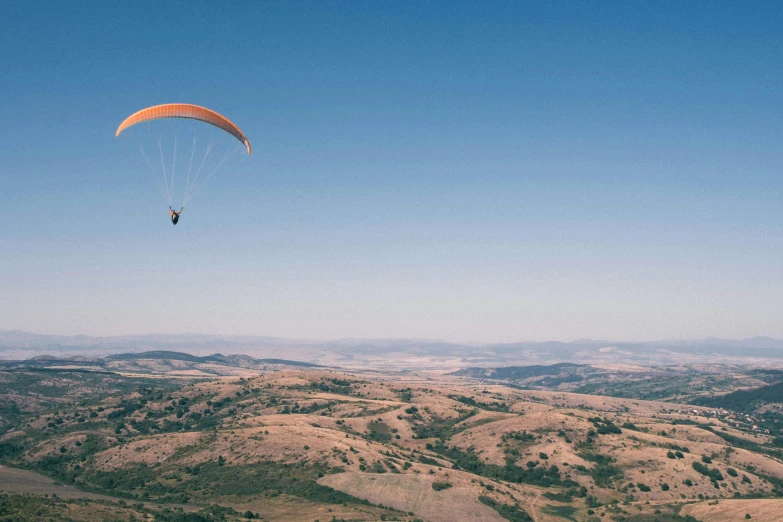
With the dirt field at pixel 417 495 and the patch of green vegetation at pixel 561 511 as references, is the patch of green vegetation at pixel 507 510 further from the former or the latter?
the patch of green vegetation at pixel 561 511

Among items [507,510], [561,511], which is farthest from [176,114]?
[561,511]

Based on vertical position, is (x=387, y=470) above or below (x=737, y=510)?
above

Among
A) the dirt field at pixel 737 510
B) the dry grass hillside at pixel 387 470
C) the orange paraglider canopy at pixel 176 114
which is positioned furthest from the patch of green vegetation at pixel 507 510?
the orange paraglider canopy at pixel 176 114

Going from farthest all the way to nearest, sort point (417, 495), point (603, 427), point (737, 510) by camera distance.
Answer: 1. point (603, 427)
2. point (417, 495)
3. point (737, 510)

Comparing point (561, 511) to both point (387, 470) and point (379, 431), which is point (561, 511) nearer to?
point (387, 470)

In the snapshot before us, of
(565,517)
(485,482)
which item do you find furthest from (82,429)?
(565,517)

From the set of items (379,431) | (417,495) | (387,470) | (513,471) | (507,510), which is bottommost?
(513,471)

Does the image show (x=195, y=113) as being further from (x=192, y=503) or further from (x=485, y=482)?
(x=485, y=482)

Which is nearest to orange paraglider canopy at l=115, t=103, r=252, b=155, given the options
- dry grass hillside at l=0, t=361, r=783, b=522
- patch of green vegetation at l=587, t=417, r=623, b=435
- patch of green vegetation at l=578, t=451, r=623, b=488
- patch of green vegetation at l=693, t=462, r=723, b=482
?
dry grass hillside at l=0, t=361, r=783, b=522
